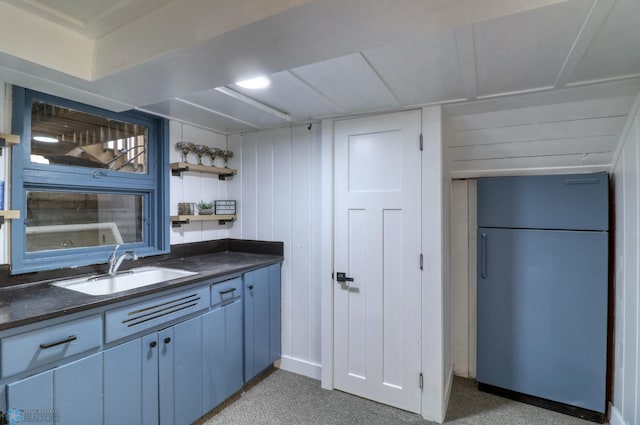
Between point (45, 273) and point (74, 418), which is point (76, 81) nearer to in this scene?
point (45, 273)

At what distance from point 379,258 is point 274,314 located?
1.04 metres

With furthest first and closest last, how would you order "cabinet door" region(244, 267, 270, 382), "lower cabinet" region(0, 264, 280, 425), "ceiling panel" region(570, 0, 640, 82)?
"cabinet door" region(244, 267, 270, 382), "lower cabinet" region(0, 264, 280, 425), "ceiling panel" region(570, 0, 640, 82)

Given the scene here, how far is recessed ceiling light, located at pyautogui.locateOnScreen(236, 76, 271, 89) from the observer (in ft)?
5.65

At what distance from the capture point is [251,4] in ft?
3.29

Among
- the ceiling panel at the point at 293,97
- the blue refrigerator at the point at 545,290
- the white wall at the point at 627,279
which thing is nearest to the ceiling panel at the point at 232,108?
the ceiling panel at the point at 293,97

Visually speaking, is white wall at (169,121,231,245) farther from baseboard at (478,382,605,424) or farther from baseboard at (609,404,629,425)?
baseboard at (609,404,629,425)

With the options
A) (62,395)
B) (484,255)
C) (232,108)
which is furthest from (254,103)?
(484,255)

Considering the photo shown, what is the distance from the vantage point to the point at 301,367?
2.67 meters

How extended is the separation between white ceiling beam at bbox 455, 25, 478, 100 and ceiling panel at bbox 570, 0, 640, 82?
436 millimetres

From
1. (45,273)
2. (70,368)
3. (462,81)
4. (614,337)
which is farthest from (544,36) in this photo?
(45,273)

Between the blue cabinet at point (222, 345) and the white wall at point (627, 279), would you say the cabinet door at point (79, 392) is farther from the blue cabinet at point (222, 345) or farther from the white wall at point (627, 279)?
the white wall at point (627, 279)

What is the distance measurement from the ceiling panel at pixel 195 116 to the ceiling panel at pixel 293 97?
50 centimetres

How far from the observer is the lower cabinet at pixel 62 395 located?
4.10ft

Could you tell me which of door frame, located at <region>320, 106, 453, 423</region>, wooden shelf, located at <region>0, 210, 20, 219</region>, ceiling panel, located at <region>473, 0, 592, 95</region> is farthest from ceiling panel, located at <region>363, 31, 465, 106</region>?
wooden shelf, located at <region>0, 210, 20, 219</region>
